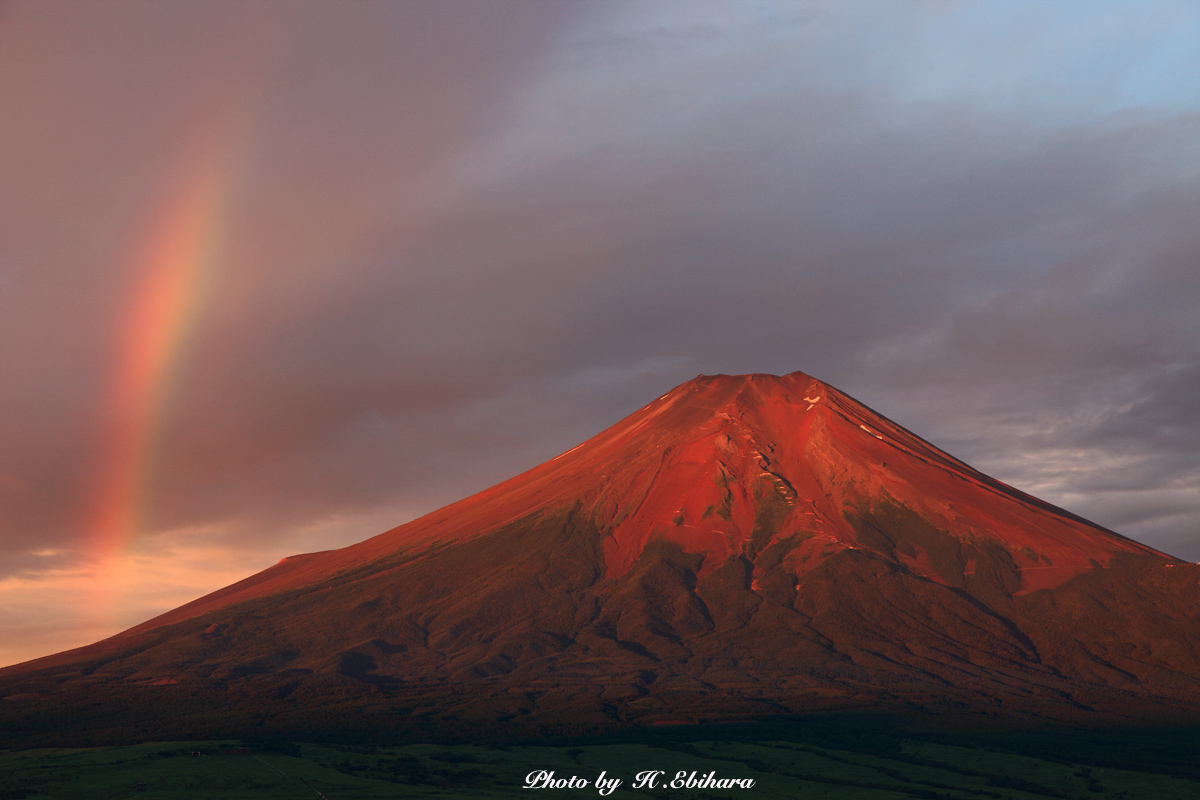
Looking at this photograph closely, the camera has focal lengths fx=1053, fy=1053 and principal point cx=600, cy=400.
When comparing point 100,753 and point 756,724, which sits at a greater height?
point 100,753

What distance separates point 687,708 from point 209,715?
289ft

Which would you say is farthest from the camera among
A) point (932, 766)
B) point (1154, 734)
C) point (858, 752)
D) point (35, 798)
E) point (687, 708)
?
point (687, 708)

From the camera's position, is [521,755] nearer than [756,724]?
Yes

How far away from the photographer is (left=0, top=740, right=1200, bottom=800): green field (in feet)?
409

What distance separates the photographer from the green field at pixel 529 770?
409 feet

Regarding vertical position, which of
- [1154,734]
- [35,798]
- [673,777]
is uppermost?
[35,798]

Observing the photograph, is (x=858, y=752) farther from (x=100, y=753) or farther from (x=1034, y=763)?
(x=100, y=753)

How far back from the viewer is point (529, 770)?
5492 inches

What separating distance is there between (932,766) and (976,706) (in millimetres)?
56354

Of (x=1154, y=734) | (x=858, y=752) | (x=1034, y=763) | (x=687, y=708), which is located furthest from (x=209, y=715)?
(x=1154, y=734)

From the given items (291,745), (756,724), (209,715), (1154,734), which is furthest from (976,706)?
(209,715)

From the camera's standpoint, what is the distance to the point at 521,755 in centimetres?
15212

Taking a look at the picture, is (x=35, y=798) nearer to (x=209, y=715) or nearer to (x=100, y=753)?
(x=100, y=753)

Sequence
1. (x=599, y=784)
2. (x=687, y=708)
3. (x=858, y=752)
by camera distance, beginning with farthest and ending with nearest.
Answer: (x=687, y=708) < (x=858, y=752) < (x=599, y=784)
